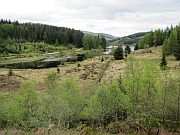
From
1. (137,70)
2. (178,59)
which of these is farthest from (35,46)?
(137,70)

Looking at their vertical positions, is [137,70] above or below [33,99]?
above

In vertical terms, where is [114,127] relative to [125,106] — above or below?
below

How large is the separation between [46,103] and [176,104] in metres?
18.6

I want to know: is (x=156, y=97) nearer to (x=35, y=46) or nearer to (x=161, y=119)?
(x=161, y=119)

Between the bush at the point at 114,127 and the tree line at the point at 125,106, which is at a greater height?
the tree line at the point at 125,106

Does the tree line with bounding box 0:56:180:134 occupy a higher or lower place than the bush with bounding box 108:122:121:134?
higher

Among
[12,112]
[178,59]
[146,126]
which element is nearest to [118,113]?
[146,126]

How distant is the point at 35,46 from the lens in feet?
567

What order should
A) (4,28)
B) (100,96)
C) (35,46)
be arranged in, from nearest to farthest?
(100,96) < (35,46) < (4,28)

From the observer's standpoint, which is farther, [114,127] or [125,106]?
[125,106]

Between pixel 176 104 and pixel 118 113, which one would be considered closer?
pixel 176 104

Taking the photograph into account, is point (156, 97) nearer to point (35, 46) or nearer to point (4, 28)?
point (35, 46)

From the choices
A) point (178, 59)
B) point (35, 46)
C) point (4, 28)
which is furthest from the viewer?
point (4, 28)

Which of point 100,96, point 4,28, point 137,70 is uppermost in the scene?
point 4,28
